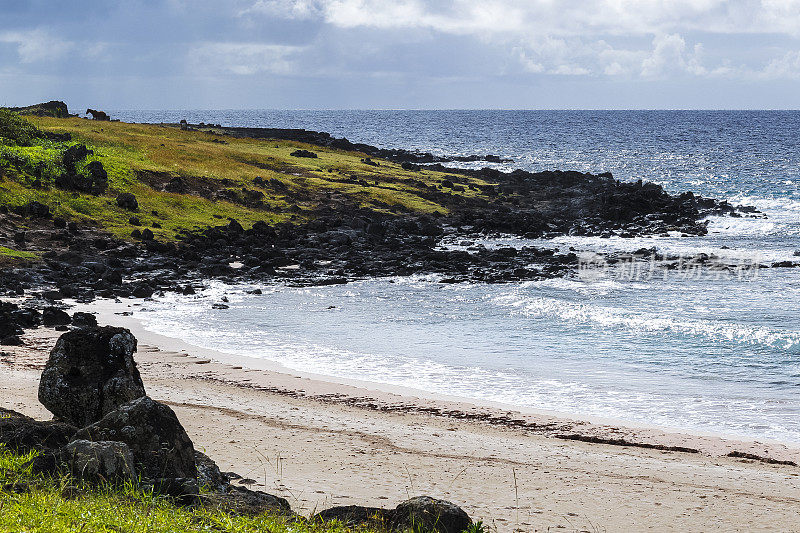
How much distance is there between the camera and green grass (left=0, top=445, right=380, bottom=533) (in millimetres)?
7039

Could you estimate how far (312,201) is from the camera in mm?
54750

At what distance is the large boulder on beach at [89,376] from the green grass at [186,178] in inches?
1139

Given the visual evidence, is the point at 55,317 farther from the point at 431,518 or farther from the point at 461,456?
the point at 431,518

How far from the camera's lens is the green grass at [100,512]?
23.1 ft

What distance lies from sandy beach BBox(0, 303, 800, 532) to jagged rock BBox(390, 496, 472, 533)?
2491 millimetres

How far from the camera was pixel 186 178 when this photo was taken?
52.9 meters

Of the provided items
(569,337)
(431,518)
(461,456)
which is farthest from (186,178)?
(431,518)

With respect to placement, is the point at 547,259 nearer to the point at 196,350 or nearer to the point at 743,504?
the point at 196,350

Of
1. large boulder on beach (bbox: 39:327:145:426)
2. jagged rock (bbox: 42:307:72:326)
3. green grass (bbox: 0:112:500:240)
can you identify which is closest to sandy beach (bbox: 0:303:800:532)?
large boulder on beach (bbox: 39:327:145:426)

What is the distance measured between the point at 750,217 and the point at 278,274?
40437 mm

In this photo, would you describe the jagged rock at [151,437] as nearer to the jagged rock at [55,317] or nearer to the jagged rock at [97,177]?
the jagged rock at [55,317]

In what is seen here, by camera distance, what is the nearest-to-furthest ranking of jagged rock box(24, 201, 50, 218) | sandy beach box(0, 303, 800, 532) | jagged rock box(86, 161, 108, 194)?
sandy beach box(0, 303, 800, 532) → jagged rock box(24, 201, 50, 218) → jagged rock box(86, 161, 108, 194)

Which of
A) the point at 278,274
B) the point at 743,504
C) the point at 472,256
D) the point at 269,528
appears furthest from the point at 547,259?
the point at 269,528

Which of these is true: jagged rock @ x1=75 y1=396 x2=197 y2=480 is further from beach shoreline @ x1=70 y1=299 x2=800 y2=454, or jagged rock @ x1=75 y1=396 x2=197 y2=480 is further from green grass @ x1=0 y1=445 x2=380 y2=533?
beach shoreline @ x1=70 y1=299 x2=800 y2=454
